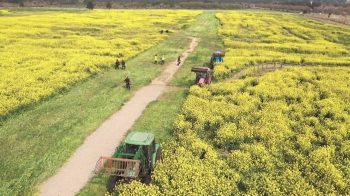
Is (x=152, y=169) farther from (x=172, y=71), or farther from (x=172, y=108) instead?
(x=172, y=71)

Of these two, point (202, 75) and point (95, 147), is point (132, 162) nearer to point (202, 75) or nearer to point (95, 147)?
point (95, 147)

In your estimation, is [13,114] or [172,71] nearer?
[13,114]

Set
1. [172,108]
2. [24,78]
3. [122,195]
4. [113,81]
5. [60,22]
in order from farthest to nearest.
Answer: [60,22]
[113,81]
[24,78]
[172,108]
[122,195]

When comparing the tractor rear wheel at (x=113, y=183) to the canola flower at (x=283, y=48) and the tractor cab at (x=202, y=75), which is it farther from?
the canola flower at (x=283, y=48)

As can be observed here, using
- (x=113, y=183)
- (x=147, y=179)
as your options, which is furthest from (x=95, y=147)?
(x=147, y=179)

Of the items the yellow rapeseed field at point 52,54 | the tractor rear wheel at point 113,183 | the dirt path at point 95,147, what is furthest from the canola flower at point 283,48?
the tractor rear wheel at point 113,183

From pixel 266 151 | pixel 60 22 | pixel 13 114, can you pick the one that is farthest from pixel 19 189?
pixel 60 22

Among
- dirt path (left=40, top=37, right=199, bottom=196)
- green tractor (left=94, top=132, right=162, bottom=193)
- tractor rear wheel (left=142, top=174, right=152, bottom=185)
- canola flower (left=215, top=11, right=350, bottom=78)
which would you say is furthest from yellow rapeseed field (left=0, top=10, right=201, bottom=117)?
canola flower (left=215, top=11, right=350, bottom=78)

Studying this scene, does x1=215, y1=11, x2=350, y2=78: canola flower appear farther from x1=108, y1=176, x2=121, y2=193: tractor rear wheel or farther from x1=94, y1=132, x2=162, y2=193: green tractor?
x1=108, y1=176, x2=121, y2=193: tractor rear wheel
